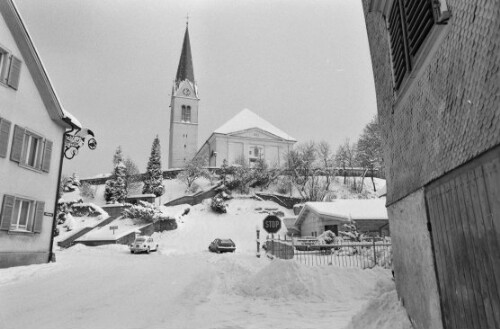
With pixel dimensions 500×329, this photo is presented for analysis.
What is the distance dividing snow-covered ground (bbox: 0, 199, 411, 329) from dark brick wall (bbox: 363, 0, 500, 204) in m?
2.20

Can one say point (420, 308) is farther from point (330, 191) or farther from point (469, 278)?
point (330, 191)

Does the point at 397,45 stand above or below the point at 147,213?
below

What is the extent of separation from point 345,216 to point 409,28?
76.2ft

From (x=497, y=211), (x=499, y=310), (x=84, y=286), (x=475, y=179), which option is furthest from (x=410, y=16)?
(x=84, y=286)

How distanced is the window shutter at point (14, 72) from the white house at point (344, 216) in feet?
68.5

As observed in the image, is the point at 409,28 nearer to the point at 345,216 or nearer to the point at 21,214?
the point at 21,214

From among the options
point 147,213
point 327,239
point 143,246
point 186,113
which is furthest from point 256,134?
point 327,239

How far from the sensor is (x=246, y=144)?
6650 cm

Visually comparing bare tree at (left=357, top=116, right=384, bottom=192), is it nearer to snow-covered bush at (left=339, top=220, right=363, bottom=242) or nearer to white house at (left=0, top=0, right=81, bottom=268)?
snow-covered bush at (left=339, top=220, right=363, bottom=242)

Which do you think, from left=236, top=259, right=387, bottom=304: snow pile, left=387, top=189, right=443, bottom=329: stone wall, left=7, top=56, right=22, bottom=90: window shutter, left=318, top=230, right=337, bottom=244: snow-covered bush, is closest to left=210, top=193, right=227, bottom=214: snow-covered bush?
left=318, top=230, right=337, bottom=244: snow-covered bush

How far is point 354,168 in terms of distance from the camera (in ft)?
189

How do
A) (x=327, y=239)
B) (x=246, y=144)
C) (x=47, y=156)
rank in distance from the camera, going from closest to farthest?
(x=47, y=156) → (x=327, y=239) → (x=246, y=144)

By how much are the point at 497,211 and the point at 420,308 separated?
2.31 m

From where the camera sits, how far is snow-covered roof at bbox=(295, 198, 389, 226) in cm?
2653
